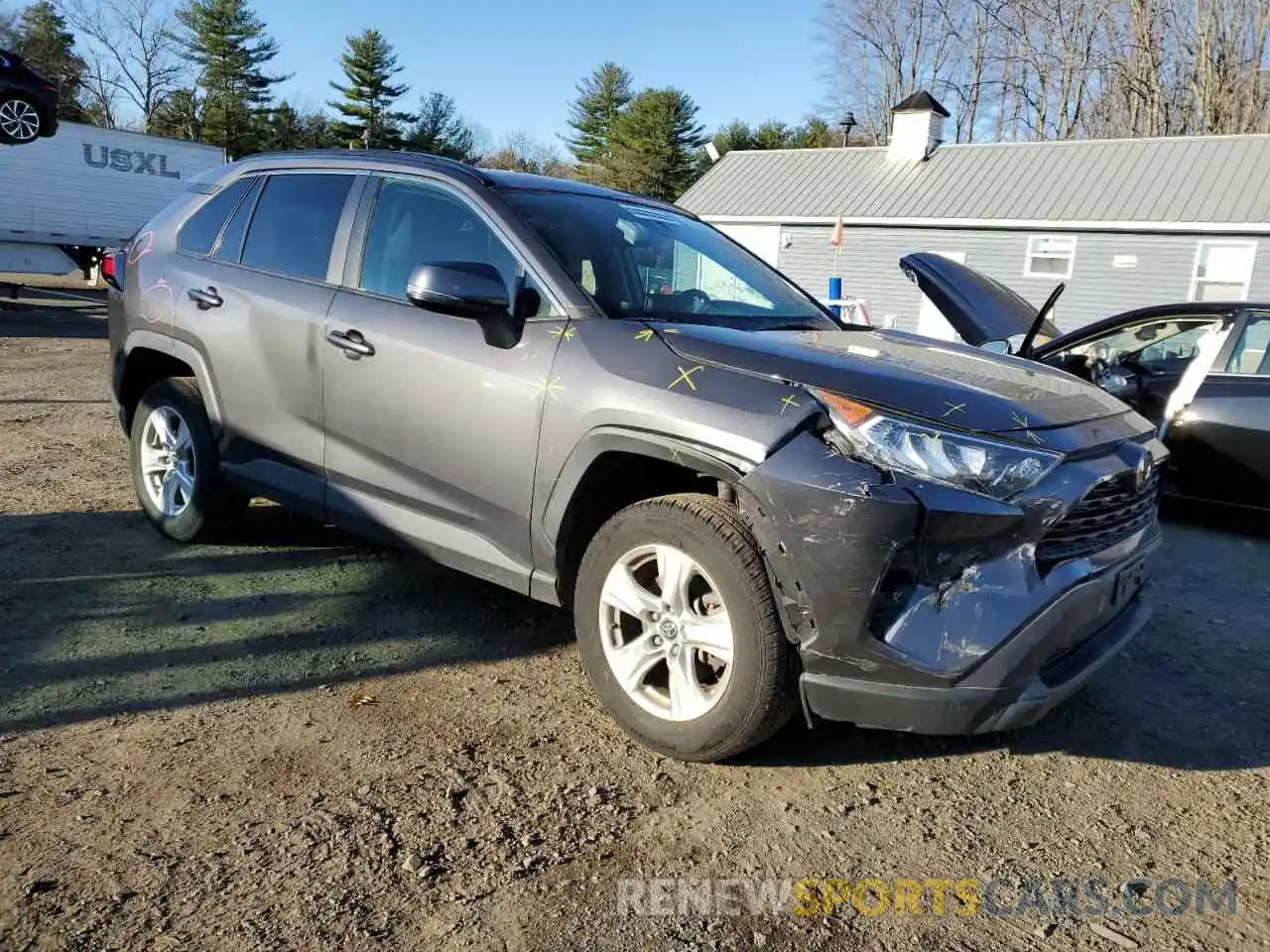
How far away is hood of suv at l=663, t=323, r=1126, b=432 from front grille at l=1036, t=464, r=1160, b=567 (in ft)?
0.76

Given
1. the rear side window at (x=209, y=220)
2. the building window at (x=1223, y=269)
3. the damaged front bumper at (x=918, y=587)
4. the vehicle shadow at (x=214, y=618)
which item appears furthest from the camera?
the building window at (x=1223, y=269)

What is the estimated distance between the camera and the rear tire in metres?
14.5

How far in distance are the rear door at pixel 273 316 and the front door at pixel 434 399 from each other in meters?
0.15

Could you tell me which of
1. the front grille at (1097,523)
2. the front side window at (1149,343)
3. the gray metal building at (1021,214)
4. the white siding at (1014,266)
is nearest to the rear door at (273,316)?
the front grille at (1097,523)

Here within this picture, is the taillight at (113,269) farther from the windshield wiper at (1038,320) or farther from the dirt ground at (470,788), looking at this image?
the windshield wiper at (1038,320)

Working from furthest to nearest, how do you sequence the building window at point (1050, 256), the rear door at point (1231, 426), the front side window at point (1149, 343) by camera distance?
the building window at point (1050, 256)
the front side window at point (1149, 343)
the rear door at point (1231, 426)

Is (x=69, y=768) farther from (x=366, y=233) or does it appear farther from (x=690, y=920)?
(x=366, y=233)

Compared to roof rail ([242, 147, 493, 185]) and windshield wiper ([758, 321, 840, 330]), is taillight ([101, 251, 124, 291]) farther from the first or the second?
windshield wiper ([758, 321, 840, 330])

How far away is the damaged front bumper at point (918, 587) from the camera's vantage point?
97.8 inches

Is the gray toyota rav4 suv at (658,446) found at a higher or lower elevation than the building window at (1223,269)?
lower

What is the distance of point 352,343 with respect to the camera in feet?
12.1

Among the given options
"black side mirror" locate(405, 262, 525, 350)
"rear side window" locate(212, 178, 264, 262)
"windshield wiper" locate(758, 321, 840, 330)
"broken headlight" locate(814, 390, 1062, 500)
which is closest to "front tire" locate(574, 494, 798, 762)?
"broken headlight" locate(814, 390, 1062, 500)

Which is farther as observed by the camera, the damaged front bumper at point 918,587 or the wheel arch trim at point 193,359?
the wheel arch trim at point 193,359

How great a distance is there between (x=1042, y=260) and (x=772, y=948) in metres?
21.9
